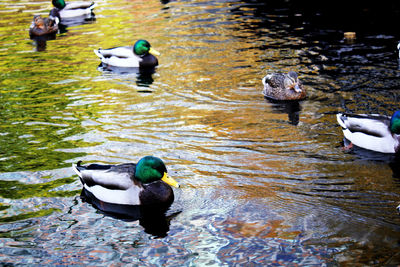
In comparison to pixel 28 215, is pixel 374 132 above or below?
above

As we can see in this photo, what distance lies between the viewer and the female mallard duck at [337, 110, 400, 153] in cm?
920

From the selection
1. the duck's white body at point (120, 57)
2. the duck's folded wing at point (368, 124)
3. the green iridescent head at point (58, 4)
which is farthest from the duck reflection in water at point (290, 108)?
the green iridescent head at point (58, 4)

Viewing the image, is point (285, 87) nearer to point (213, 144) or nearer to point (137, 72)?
point (213, 144)

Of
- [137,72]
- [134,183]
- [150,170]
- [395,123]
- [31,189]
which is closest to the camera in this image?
[150,170]

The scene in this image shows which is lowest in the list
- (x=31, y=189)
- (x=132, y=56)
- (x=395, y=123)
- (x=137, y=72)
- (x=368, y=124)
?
(x=137, y=72)

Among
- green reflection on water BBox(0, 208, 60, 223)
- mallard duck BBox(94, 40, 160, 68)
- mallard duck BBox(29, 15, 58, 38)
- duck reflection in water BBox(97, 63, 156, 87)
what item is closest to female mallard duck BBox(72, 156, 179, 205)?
green reflection on water BBox(0, 208, 60, 223)

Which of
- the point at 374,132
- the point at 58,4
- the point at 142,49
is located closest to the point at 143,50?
the point at 142,49

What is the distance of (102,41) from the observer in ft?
58.6

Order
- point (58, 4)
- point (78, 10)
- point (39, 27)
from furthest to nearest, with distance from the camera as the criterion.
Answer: point (58, 4), point (78, 10), point (39, 27)

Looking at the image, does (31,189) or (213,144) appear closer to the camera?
(31,189)

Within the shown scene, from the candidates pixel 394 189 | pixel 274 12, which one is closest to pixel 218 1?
pixel 274 12

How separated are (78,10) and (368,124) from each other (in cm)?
1491

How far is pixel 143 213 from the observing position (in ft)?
25.9

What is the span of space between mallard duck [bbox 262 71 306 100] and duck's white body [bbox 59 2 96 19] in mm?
11610
